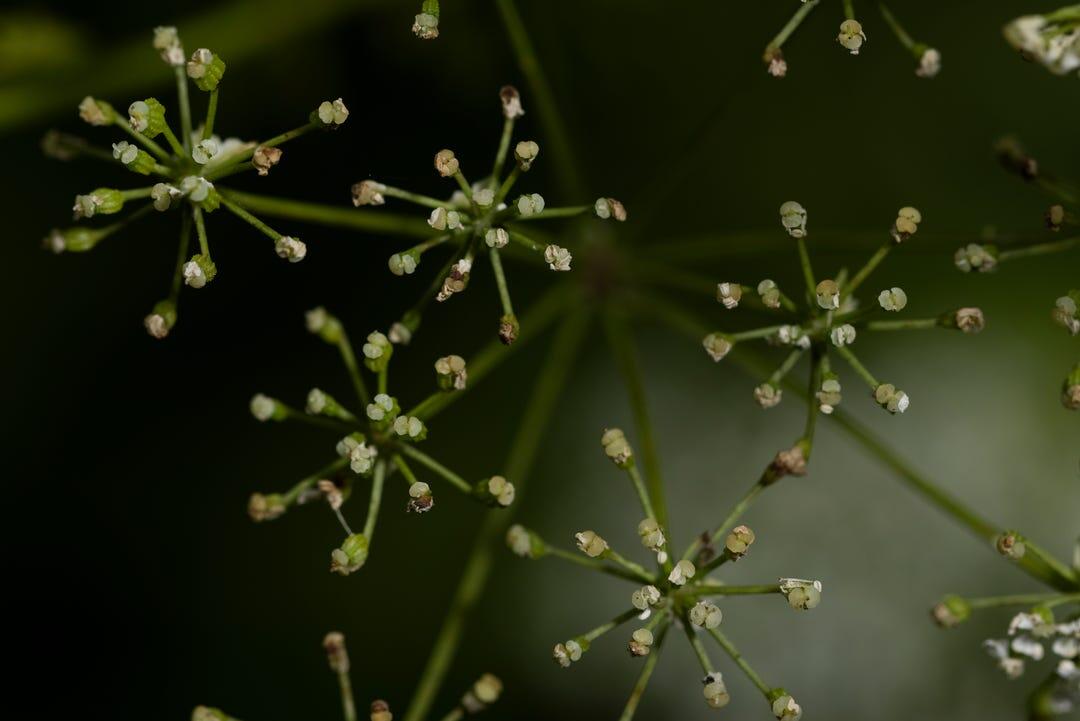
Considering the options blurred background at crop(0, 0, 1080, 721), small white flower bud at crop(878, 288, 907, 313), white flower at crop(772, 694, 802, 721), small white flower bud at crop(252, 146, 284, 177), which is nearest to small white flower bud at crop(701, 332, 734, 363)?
small white flower bud at crop(878, 288, 907, 313)

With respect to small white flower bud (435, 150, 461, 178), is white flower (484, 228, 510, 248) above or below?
below

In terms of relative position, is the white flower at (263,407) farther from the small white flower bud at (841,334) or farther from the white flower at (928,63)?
the white flower at (928,63)

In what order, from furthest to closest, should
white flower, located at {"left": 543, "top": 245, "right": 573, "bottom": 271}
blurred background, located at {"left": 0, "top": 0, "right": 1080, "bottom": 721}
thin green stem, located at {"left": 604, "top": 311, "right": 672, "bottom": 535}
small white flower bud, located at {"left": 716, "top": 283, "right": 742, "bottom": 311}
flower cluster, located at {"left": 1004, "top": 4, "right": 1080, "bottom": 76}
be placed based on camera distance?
blurred background, located at {"left": 0, "top": 0, "right": 1080, "bottom": 721}, thin green stem, located at {"left": 604, "top": 311, "right": 672, "bottom": 535}, small white flower bud, located at {"left": 716, "top": 283, "right": 742, "bottom": 311}, white flower, located at {"left": 543, "top": 245, "right": 573, "bottom": 271}, flower cluster, located at {"left": 1004, "top": 4, "right": 1080, "bottom": 76}

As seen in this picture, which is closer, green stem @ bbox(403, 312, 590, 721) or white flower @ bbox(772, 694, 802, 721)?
white flower @ bbox(772, 694, 802, 721)

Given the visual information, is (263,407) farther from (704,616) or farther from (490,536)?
(704,616)

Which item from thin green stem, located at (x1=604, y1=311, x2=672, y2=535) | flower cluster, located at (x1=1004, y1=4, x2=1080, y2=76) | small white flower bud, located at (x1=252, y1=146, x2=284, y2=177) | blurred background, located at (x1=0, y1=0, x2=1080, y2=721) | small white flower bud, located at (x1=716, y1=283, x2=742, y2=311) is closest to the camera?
flower cluster, located at (x1=1004, y1=4, x2=1080, y2=76)

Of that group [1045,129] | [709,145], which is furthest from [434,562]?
[1045,129]

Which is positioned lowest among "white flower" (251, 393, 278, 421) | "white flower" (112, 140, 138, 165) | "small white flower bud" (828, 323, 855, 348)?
"white flower" (251, 393, 278, 421)

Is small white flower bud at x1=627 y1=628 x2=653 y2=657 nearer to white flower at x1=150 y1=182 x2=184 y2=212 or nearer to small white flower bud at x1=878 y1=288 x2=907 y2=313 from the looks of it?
small white flower bud at x1=878 y1=288 x2=907 y2=313
